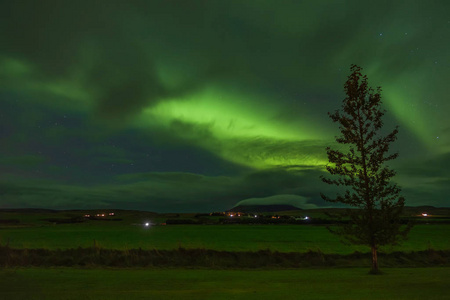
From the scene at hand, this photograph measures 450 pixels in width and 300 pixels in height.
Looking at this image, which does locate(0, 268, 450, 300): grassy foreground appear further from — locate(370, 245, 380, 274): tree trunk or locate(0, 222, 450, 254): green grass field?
locate(0, 222, 450, 254): green grass field

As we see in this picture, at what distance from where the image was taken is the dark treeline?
25.8 meters

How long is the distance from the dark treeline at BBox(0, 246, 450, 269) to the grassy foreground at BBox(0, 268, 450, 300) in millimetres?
4074

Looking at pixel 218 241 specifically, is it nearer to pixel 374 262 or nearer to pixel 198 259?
pixel 198 259

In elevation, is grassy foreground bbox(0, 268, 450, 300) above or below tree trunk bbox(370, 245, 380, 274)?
below

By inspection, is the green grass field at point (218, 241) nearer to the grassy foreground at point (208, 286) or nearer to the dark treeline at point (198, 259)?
the dark treeline at point (198, 259)

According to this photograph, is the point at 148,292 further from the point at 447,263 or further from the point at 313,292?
the point at 447,263

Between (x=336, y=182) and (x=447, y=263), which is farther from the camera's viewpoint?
→ (x=447, y=263)

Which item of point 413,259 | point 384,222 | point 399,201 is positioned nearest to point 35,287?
point 384,222

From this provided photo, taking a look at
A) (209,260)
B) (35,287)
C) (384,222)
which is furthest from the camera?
(209,260)

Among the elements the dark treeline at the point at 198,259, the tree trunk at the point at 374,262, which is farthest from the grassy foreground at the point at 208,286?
the dark treeline at the point at 198,259

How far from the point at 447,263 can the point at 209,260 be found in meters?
18.5

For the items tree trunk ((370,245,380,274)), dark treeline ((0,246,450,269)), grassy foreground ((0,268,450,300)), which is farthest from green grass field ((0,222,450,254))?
grassy foreground ((0,268,450,300))

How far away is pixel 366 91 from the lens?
23.6 m

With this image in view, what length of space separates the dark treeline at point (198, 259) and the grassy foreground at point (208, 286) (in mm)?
4074
